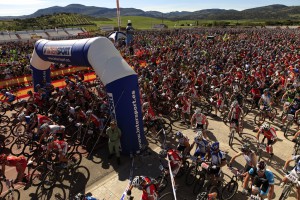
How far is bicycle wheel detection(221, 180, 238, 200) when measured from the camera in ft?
26.0

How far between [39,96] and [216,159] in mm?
11290

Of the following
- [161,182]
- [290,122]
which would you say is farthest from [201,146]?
[290,122]

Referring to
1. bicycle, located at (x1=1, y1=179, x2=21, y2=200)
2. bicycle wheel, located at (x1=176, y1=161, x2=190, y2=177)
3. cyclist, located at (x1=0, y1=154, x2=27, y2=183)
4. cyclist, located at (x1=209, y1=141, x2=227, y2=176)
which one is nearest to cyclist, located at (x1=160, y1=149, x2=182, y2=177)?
bicycle wheel, located at (x1=176, y1=161, x2=190, y2=177)

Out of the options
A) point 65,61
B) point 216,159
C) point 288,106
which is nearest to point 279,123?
point 288,106

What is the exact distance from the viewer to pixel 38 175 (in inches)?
349

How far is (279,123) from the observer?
13.7 m

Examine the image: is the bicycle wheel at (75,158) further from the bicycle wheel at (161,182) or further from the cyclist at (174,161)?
the cyclist at (174,161)

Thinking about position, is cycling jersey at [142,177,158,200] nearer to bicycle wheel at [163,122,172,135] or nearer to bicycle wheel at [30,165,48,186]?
bicycle wheel at [30,165,48,186]

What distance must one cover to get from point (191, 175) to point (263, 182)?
103 inches

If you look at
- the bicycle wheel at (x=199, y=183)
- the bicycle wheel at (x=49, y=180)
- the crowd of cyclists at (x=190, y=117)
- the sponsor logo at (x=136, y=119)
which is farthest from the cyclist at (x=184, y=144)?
the bicycle wheel at (x=49, y=180)

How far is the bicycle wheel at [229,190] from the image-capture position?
312 inches

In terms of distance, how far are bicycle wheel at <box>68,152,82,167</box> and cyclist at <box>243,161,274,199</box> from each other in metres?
6.46

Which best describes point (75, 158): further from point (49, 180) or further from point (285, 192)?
point (285, 192)

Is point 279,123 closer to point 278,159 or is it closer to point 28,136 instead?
point 278,159
